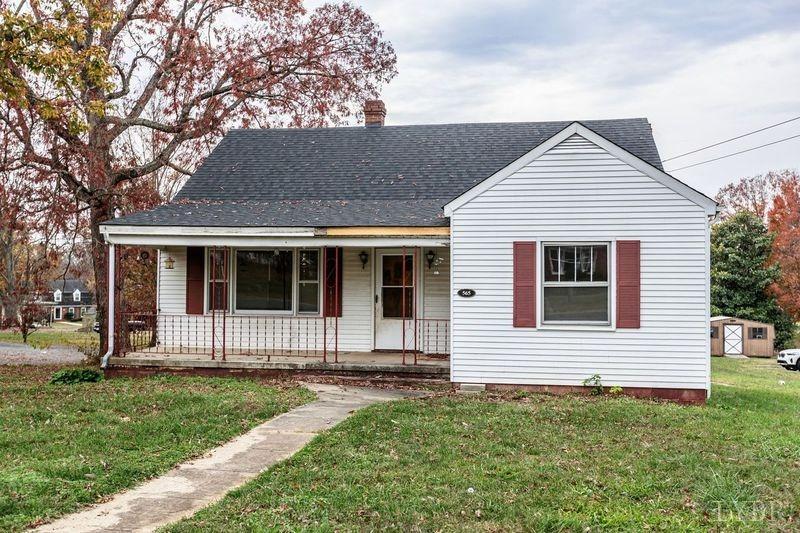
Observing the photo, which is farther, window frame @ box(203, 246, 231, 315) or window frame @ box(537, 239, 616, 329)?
window frame @ box(203, 246, 231, 315)

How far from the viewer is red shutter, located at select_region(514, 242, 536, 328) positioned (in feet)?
33.6

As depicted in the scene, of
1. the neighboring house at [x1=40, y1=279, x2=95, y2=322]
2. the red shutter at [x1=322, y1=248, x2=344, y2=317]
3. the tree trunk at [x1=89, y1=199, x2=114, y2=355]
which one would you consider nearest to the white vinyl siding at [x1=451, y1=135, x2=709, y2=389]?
the red shutter at [x1=322, y1=248, x2=344, y2=317]

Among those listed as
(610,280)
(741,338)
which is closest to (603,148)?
(610,280)

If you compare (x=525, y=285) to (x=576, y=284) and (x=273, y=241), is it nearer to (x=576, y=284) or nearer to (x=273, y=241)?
(x=576, y=284)

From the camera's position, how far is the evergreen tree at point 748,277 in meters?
30.5

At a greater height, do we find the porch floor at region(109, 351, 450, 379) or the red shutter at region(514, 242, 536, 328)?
the red shutter at region(514, 242, 536, 328)

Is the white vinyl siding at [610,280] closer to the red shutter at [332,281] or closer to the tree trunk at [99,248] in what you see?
the red shutter at [332,281]

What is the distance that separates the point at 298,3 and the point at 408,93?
4.85 meters

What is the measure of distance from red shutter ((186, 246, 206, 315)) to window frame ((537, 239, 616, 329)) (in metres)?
6.71

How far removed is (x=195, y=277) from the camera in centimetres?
1310

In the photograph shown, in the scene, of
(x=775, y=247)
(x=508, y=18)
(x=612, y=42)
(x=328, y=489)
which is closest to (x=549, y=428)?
(x=328, y=489)

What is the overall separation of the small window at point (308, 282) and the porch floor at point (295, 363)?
4.04 ft

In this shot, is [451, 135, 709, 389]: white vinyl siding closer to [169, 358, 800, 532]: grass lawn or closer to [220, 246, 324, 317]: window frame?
[169, 358, 800, 532]: grass lawn

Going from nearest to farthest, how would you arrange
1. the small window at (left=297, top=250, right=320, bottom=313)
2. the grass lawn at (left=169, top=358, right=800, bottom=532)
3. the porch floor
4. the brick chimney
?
the grass lawn at (left=169, top=358, right=800, bottom=532)
the porch floor
the small window at (left=297, top=250, right=320, bottom=313)
the brick chimney
